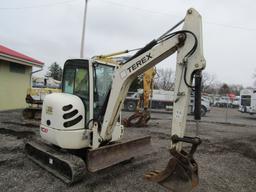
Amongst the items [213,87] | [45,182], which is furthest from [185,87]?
[213,87]

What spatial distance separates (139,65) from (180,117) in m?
1.21

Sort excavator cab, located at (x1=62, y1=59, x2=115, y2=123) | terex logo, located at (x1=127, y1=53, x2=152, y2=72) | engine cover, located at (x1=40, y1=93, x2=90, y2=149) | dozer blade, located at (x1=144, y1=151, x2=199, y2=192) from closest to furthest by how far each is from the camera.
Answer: dozer blade, located at (x1=144, y1=151, x2=199, y2=192) → terex logo, located at (x1=127, y1=53, x2=152, y2=72) → engine cover, located at (x1=40, y1=93, x2=90, y2=149) → excavator cab, located at (x1=62, y1=59, x2=115, y2=123)

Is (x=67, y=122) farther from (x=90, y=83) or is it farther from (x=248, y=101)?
(x=248, y=101)

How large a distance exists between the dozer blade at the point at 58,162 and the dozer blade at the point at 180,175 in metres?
1.41

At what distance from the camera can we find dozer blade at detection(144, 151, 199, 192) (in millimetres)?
3408

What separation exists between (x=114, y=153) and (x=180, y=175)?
1792 millimetres

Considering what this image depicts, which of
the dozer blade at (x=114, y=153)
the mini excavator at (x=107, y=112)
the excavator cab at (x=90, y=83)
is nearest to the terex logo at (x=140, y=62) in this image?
the mini excavator at (x=107, y=112)

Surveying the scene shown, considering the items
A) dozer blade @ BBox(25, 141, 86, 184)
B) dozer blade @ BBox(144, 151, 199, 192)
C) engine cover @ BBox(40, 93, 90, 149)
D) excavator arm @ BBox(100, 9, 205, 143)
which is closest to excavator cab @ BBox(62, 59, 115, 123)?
engine cover @ BBox(40, 93, 90, 149)

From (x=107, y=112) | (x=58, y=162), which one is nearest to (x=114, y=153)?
(x=107, y=112)

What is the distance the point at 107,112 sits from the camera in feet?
15.7

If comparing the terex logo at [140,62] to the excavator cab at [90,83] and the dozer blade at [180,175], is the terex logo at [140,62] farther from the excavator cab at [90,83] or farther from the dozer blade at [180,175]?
the dozer blade at [180,175]

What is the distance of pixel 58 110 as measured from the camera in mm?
4785

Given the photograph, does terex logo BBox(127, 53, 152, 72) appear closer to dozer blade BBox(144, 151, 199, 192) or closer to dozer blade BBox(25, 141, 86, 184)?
dozer blade BBox(144, 151, 199, 192)

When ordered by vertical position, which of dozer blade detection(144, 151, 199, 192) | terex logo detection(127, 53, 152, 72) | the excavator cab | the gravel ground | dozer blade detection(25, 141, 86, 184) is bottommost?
the gravel ground
